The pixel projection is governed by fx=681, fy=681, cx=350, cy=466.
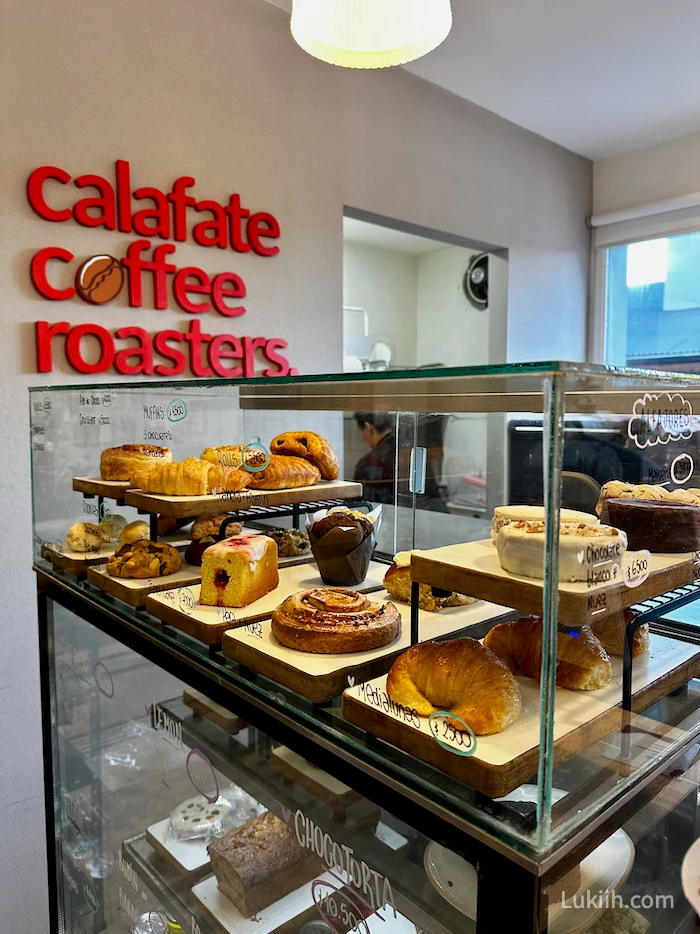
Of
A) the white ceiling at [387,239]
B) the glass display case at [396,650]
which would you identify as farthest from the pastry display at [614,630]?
the white ceiling at [387,239]

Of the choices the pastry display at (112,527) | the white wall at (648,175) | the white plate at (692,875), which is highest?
the white wall at (648,175)

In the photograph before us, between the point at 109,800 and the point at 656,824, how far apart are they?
4.02 feet

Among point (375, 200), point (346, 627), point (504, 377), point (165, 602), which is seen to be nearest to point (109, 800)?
point (165, 602)

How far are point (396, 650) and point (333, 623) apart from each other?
0.09 meters

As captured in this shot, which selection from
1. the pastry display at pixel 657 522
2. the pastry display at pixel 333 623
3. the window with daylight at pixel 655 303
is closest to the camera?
the pastry display at pixel 657 522

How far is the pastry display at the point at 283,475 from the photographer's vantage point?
1191 mm

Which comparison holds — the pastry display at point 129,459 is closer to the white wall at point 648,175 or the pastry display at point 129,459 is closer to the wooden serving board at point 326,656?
Result: the wooden serving board at point 326,656

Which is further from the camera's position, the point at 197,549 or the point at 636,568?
the point at 197,549

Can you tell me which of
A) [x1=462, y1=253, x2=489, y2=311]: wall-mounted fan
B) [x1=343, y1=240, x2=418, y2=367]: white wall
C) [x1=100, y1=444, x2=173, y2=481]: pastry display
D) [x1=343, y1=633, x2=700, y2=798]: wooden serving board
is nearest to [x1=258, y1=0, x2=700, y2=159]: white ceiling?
[x1=462, y1=253, x2=489, y2=311]: wall-mounted fan

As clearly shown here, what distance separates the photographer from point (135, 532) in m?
1.42

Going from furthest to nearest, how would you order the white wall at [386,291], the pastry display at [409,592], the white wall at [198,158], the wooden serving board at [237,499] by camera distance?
the white wall at [386,291] → the white wall at [198,158] → the wooden serving board at [237,499] → the pastry display at [409,592]

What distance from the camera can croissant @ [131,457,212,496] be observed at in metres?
1.22

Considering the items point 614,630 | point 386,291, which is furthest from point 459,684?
point 386,291

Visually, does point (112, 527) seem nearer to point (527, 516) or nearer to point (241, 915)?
point (241, 915)
